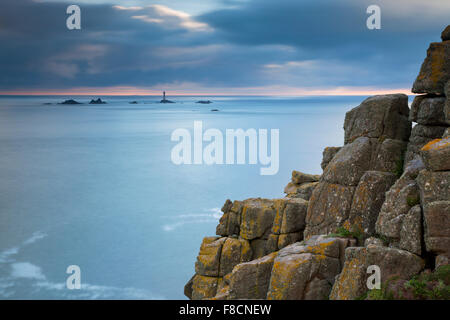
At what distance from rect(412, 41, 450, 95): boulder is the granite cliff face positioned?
0.05 metres

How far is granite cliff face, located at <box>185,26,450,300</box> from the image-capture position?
16500mm

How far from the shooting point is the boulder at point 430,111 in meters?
22.1

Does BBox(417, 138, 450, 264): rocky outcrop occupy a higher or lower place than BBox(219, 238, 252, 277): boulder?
higher

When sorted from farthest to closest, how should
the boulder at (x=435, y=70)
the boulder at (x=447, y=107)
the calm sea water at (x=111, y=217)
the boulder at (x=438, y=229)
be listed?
the calm sea water at (x=111, y=217) < the boulder at (x=435, y=70) < the boulder at (x=447, y=107) < the boulder at (x=438, y=229)

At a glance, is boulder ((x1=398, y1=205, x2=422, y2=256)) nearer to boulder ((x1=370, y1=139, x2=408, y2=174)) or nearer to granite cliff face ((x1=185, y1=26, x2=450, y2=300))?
granite cliff face ((x1=185, y1=26, x2=450, y2=300))

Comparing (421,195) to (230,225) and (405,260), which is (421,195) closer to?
(405,260)

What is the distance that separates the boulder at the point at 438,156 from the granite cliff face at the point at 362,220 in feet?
0.13

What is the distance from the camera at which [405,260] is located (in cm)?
1638

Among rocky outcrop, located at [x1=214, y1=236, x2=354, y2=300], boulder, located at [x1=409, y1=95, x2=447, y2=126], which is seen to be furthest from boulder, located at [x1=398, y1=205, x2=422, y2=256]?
boulder, located at [x1=409, y1=95, x2=447, y2=126]

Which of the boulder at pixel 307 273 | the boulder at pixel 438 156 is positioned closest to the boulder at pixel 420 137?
the boulder at pixel 438 156

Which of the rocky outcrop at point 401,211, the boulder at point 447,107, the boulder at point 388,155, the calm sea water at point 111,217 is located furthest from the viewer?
the calm sea water at point 111,217

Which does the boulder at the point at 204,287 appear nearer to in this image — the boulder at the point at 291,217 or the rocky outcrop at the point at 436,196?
the boulder at the point at 291,217

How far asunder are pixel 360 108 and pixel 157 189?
144 m

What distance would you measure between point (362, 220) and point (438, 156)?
6753 mm
